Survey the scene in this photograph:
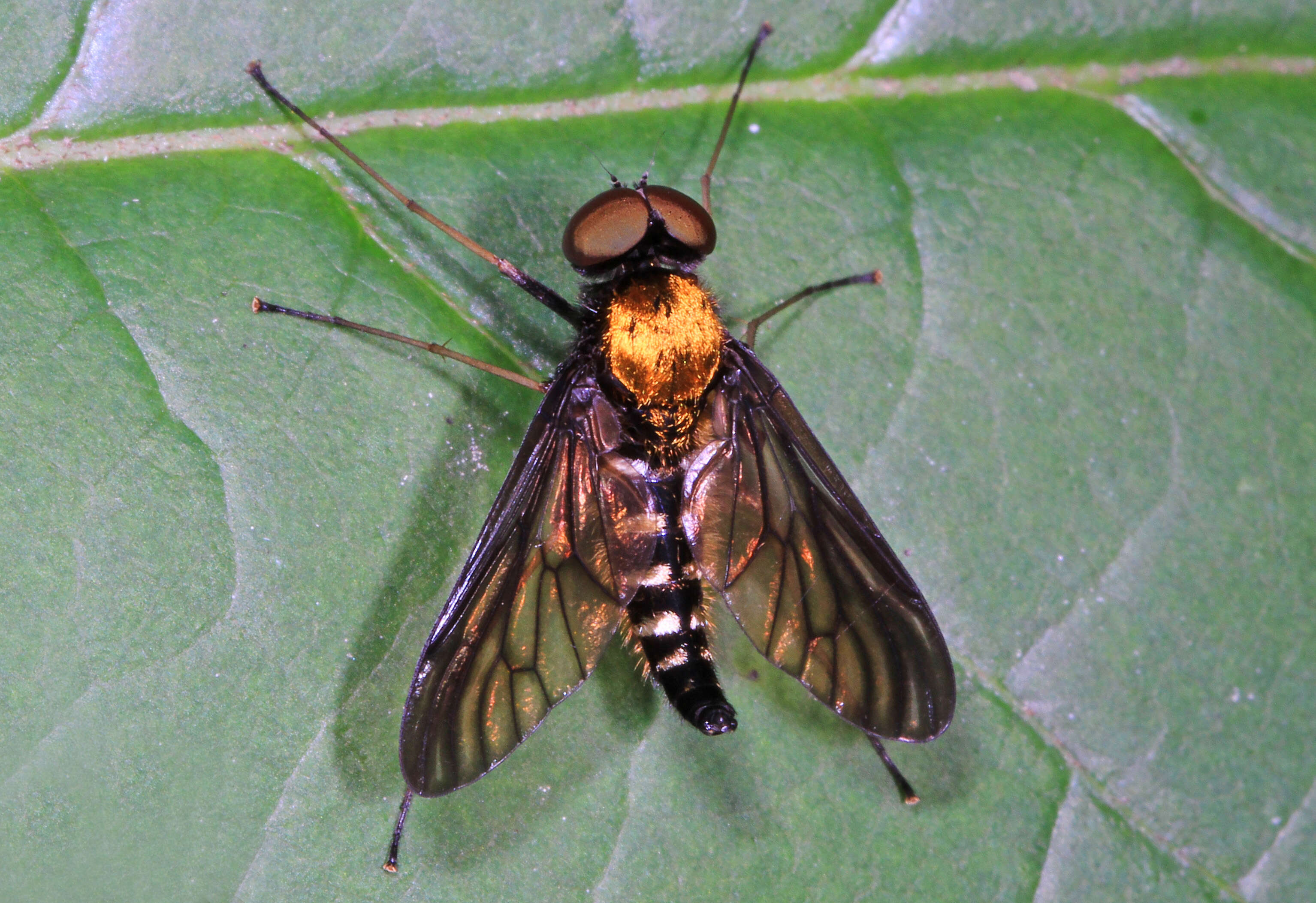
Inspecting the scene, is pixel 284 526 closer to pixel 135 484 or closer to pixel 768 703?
pixel 135 484

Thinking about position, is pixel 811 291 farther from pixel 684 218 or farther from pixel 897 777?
pixel 897 777

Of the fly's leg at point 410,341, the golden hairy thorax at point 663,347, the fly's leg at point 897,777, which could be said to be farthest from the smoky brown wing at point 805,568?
the fly's leg at point 410,341

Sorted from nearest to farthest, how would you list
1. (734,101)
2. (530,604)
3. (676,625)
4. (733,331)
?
1. (530,604)
2. (676,625)
3. (734,101)
4. (733,331)

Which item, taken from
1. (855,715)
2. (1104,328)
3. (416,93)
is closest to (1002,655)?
(855,715)

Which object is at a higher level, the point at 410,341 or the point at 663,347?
the point at 663,347

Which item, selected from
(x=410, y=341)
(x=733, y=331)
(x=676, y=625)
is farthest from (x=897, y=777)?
(x=410, y=341)
